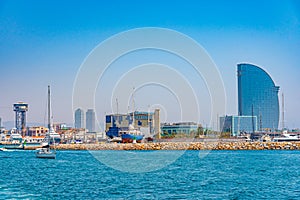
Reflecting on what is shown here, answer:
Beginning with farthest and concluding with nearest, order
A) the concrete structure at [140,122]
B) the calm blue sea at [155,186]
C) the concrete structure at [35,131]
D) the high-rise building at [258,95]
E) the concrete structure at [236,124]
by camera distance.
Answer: the high-rise building at [258,95]
the concrete structure at [35,131]
the concrete structure at [236,124]
the concrete structure at [140,122]
the calm blue sea at [155,186]

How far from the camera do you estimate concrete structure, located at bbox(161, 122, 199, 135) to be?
128 metres

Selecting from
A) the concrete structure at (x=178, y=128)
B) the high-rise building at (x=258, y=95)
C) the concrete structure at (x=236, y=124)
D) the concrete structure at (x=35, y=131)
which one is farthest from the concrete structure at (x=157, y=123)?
the high-rise building at (x=258, y=95)

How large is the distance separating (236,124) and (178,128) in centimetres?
5029

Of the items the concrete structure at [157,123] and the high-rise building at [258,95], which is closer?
the concrete structure at [157,123]

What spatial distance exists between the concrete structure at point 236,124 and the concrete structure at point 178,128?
21.8m

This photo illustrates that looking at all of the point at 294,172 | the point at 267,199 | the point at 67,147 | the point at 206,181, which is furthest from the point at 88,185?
the point at 67,147

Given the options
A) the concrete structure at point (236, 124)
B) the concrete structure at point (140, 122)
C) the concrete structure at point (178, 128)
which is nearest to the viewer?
the concrete structure at point (140, 122)

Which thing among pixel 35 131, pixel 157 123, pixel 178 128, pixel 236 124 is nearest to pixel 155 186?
pixel 157 123

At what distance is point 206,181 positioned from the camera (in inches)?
1043

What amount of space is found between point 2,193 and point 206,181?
10315 mm

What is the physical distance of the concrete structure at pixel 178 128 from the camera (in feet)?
419

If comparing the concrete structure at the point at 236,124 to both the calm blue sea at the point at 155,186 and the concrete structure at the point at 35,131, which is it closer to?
the concrete structure at the point at 35,131

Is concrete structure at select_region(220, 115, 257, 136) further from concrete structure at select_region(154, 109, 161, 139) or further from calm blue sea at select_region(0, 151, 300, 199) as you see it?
calm blue sea at select_region(0, 151, 300, 199)

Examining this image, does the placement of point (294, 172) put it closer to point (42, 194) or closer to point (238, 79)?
point (42, 194)
